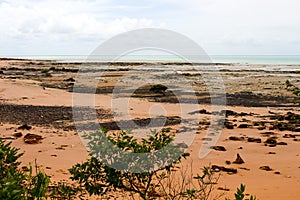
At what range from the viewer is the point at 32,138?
9.84 m

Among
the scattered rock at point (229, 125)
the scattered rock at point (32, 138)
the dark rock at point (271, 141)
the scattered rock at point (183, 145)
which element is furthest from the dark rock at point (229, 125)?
the scattered rock at point (32, 138)

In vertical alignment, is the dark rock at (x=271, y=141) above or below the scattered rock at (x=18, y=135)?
below

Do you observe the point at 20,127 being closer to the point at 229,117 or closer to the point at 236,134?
the point at 236,134

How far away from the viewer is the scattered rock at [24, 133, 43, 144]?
9.52m

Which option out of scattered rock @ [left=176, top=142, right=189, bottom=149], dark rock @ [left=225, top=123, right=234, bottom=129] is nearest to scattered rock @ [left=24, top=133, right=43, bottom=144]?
scattered rock @ [left=176, top=142, right=189, bottom=149]

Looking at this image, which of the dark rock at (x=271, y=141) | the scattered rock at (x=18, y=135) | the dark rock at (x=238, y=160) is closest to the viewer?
the dark rock at (x=238, y=160)

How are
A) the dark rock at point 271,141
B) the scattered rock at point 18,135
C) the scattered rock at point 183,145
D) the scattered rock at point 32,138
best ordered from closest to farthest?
1. the scattered rock at point 32,138
2. the scattered rock at point 183,145
3. the scattered rock at point 18,135
4. the dark rock at point 271,141

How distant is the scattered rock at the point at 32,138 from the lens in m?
9.52

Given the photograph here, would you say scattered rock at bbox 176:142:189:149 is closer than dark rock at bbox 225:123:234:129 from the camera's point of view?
Yes

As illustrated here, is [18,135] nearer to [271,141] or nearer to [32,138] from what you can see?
[32,138]

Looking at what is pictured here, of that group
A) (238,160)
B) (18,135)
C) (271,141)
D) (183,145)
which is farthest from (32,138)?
(271,141)

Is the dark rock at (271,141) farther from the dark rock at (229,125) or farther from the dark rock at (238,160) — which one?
the dark rock at (238,160)

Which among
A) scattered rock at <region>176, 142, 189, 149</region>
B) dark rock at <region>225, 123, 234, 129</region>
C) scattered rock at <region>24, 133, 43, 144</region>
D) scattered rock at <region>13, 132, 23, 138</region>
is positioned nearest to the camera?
scattered rock at <region>24, 133, 43, 144</region>

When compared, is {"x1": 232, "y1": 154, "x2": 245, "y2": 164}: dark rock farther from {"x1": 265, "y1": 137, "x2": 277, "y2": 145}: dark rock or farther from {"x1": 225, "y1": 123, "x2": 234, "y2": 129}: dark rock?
{"x1": 225, "y1": 123, "x2": 234, "y2": 129}: dark rock
